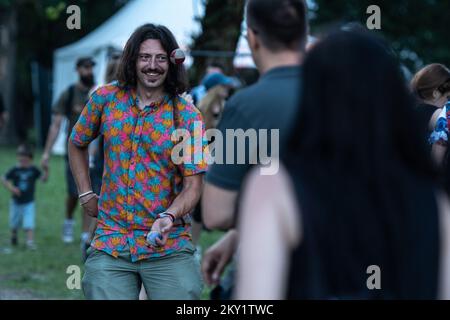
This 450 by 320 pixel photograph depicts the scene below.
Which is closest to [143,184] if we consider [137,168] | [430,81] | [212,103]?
[137,168]

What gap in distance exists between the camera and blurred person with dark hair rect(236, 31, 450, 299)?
7.27 feet

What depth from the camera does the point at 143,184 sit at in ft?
14.7

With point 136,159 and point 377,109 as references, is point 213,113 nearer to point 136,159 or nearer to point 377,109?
point 136,159

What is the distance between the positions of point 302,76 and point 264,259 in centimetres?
48

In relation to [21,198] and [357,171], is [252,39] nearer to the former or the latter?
[357,171]

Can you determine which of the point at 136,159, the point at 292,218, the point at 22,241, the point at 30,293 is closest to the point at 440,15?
the point at 22,241

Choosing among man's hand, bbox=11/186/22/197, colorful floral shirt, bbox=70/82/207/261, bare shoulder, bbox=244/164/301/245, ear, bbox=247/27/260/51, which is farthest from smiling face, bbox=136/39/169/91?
man's hand, bbox=11/186/22/197

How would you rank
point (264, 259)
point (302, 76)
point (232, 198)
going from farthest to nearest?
point (232, 198) < point (302, 76) < point (264, 259)

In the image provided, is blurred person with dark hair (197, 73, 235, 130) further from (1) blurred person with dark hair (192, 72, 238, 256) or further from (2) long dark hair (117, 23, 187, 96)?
(2) long dark hair (117, 23, 187, 96)

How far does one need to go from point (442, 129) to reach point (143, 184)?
2177 millimetres

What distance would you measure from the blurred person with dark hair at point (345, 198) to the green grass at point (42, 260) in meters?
5.63

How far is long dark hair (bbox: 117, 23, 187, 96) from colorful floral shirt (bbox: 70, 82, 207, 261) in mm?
88

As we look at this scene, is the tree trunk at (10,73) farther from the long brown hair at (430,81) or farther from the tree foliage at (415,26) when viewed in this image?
the long brown hair at (430,81)

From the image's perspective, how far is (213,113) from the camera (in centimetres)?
897
